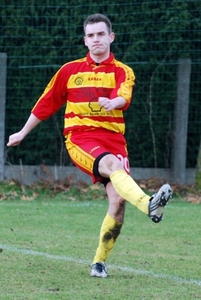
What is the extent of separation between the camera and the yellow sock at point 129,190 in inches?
211

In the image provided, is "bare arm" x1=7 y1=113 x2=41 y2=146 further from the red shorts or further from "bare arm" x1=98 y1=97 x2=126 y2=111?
"bare arm" x1=98 y1=97 x2=126 y2=111

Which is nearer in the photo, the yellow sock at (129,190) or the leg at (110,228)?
the yellow sock at (129,190)

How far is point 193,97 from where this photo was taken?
12.4 metres

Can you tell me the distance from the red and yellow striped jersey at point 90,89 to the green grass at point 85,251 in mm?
1087

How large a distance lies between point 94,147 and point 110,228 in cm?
61

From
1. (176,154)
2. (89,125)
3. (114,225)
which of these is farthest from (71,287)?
(176,154)

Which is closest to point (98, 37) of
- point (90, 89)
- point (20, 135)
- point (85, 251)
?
point (90, 89)

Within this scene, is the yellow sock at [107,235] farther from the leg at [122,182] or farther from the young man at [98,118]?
the leg at [122,182]

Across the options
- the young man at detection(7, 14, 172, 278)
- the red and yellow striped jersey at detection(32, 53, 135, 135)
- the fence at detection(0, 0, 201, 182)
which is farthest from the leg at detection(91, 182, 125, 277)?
the fence at detection(0, 0, 201, 182)

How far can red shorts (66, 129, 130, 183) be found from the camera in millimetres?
5840

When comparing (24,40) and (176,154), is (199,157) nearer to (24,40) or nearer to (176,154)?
(176,154)

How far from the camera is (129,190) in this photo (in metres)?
5.47

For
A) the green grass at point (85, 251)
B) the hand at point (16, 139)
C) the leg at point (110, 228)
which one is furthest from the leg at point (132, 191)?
the hand at point (16, 139)

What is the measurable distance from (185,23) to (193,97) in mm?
1144
